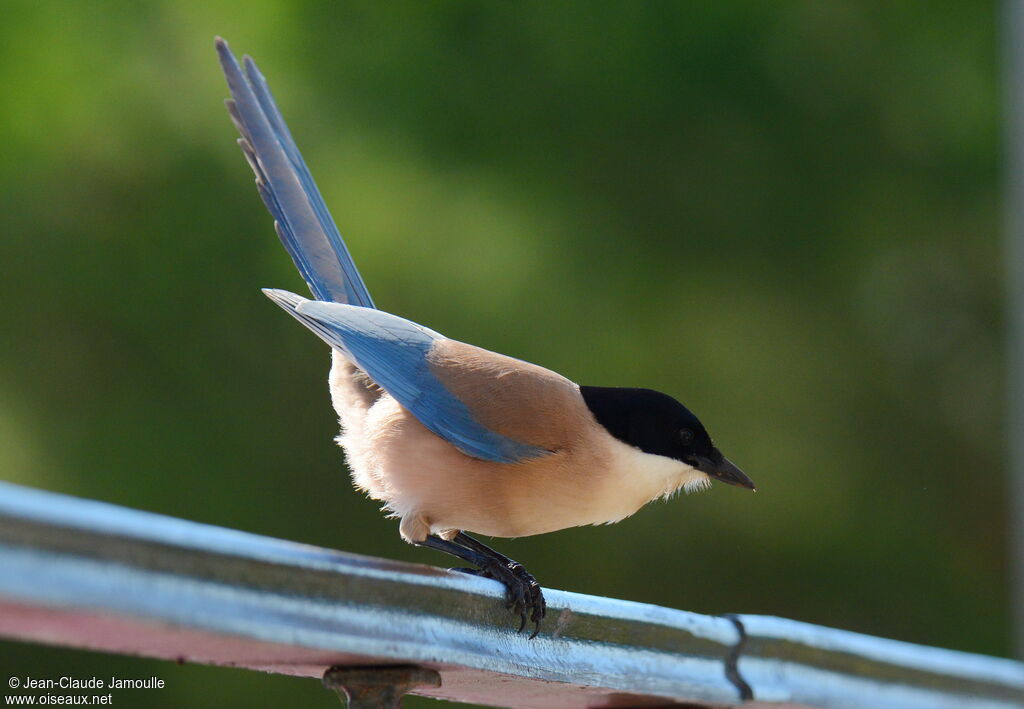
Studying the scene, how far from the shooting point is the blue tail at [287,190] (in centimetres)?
213

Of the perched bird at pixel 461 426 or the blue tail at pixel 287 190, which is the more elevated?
the blue tail at pixel 287 190

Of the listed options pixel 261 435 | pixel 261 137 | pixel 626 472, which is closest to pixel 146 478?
pixel 261 435

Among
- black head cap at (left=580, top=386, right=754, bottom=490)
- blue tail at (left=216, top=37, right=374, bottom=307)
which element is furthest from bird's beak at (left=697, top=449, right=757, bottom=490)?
blue tail at (left=216, top=37, right=374, bottom=307)

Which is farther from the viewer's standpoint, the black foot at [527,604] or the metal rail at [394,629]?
the black foot at [527,604]

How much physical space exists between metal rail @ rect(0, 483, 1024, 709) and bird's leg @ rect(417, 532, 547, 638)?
3cm

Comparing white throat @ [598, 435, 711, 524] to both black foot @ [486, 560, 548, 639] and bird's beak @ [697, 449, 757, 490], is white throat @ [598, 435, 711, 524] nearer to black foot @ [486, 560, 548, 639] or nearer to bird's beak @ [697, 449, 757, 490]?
bird's beak @ [697, 449, 757, 490]

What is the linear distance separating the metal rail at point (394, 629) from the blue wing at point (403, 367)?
77 centimetres

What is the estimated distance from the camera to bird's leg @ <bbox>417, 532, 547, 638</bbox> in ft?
3.51

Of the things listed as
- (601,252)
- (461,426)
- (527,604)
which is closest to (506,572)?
(461,426)

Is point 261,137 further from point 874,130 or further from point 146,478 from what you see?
point 874,130

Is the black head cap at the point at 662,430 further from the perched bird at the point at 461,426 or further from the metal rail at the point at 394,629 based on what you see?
the metal rail at the point at 394,629

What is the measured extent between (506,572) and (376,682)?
2.75 ft

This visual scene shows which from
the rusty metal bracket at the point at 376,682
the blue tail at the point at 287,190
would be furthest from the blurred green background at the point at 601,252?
the rusty metal bracket at the point at 376,682

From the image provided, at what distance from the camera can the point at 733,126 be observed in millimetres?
4109
